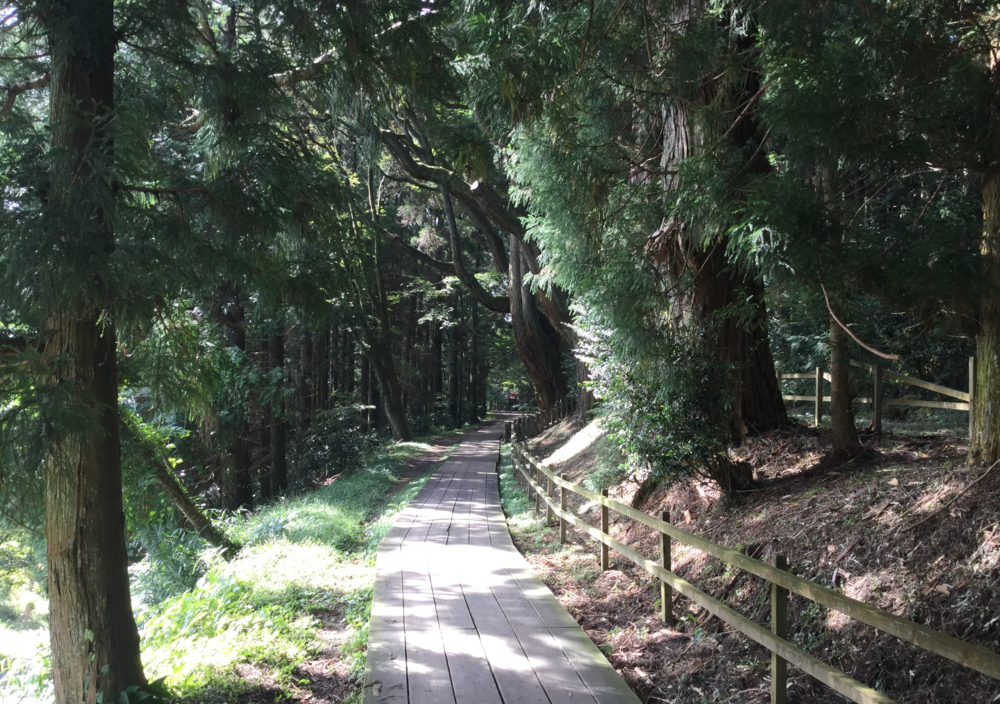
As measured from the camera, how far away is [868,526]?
539 cm

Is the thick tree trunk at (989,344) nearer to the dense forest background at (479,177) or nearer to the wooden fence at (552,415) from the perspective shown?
the dense forest background at (479,177)

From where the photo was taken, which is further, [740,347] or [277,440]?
[277,440]

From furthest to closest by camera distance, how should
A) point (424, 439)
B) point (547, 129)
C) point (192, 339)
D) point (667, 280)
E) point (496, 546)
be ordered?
point (424, 439) < point (496, 546) < point (667, 280) < point (547, 129) < point (192, 339)

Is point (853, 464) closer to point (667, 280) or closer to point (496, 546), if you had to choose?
point (667, 280)

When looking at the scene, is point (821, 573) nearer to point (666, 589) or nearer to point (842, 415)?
point (666, 589)

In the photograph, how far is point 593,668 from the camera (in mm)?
4828

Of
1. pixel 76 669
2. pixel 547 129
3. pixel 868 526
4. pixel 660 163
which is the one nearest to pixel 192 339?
pixel 76 669

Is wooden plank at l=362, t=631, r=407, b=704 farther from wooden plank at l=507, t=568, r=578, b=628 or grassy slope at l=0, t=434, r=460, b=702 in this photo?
wooden plank at l=507, t=568, r=578, b=628

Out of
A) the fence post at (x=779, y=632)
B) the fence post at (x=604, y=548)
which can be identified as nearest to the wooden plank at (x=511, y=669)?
the fence post at (x=779, y=632)

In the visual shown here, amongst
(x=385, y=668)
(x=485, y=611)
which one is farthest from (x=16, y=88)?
(x=485, y=611)

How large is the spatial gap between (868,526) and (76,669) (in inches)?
232

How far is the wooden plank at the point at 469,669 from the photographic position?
4.36 m

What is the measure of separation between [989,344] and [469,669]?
15.0 feet

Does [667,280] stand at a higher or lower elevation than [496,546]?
higher
